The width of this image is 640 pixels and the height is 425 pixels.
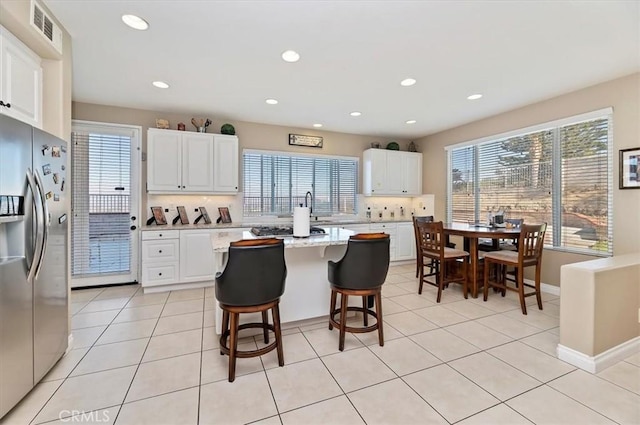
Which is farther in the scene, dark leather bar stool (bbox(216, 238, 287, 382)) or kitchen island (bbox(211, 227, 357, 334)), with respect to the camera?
kitchen island (bbox(211, 227, 357, 334))

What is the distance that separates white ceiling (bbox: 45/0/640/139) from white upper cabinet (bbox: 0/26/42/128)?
17.9 inches

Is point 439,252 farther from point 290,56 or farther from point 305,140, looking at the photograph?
point 305,140

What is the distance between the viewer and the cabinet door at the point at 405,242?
5.59 meters

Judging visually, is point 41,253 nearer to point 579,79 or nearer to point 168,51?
point 168,51

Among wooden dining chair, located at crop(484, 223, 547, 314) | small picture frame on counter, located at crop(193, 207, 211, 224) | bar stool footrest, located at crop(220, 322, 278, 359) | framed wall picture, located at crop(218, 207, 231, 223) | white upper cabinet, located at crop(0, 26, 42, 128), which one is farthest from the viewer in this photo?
framed wall picture, located at crop(218, 207, 231, 223)

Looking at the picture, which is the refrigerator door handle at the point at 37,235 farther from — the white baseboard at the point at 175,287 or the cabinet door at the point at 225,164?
the cabinet door at the point at 225,164

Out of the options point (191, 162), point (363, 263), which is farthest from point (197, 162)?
point (363, 263)

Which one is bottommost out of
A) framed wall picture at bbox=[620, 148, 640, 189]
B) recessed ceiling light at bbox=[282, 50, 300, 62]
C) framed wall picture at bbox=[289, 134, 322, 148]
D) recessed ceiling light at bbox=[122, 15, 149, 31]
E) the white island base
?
the white island base

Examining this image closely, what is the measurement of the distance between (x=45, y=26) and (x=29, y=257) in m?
1.68

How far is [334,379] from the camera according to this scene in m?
2.02

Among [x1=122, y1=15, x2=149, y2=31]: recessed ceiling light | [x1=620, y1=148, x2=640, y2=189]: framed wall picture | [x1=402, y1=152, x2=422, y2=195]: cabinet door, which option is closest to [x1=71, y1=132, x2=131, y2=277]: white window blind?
[x1=122, y1=15, x2=149, y2=31]: recessed ceiling light

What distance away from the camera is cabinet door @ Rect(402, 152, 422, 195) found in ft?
19.6

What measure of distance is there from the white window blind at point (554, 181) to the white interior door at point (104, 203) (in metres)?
5.67

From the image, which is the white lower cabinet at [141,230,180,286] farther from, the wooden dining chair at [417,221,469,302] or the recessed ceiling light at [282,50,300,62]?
the wooden dining chair at [417,221,469,302]
